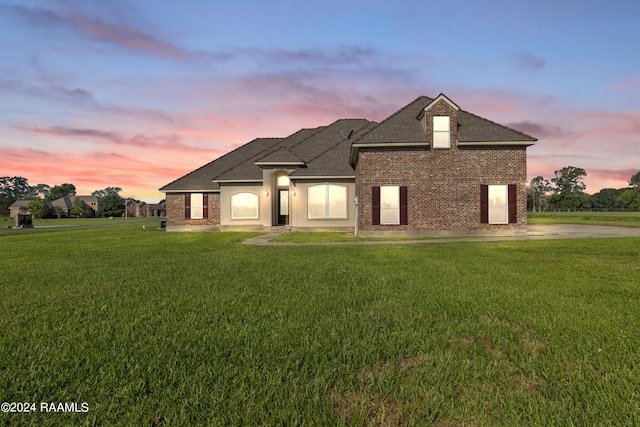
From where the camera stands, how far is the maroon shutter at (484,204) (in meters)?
17.4

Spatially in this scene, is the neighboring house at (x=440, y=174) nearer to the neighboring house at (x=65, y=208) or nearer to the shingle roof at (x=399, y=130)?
the shingle roof at (x=399, y=130)

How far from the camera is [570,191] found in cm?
9644

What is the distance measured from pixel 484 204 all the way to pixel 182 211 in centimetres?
2025

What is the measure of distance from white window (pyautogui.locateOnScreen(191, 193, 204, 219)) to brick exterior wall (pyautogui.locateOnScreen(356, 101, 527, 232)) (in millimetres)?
12877

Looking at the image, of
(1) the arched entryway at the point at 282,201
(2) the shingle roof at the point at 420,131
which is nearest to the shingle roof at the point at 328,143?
(2) the shingle roof at the point at 420,131

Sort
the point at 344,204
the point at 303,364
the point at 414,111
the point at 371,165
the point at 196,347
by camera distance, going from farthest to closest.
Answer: the point at 344,204, the point at 414,111, the point at 371,165, the point at 196,347, the point at 303,364

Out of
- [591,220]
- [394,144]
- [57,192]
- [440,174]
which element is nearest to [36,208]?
[57,192]

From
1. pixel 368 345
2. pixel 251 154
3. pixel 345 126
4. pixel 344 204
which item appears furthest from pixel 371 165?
pixel 368 345

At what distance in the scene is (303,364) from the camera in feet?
9.88

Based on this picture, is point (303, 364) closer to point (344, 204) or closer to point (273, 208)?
point (344, 204)

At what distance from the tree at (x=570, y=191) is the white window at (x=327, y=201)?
3602 inches

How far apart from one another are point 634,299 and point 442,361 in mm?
4238

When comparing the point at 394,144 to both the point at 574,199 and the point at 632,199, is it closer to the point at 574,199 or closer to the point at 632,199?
the point at 574,199

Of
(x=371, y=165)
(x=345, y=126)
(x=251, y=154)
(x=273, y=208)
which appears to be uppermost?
(x=345, y=126)
